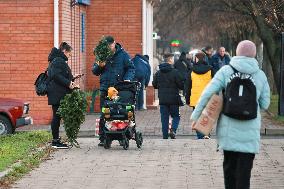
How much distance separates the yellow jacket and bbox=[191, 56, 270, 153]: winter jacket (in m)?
8.46

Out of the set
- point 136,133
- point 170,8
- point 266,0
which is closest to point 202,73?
point 136,133

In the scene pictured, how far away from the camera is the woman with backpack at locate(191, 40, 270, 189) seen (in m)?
9.39

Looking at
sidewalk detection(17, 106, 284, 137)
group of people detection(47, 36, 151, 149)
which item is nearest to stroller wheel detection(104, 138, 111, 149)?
group of people detection(47, 36, 151, 149)

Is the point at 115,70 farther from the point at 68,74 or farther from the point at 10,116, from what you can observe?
the point at 10,116

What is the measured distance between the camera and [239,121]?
9.46m

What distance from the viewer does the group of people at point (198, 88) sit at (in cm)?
944

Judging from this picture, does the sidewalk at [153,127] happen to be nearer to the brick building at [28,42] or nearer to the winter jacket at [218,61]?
the brick building at [28,42]

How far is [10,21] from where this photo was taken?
2330 cm

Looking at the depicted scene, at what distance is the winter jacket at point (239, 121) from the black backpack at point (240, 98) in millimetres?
82

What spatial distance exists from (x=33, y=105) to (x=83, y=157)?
30.0 ft

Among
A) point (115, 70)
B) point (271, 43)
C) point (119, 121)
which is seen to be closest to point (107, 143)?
point (119, 121)

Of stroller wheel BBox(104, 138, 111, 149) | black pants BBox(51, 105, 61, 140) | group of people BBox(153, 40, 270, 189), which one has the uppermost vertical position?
group of people BBox(153, 40, 270, 189)

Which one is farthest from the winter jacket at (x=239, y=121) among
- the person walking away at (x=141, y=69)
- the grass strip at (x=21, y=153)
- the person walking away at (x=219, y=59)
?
the person walking away at (x=219, y=59)

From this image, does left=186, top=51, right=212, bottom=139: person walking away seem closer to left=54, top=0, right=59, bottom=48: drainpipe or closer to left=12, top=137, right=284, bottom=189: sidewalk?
left=12, top=137, right=284, bottom=189: sidewalk
